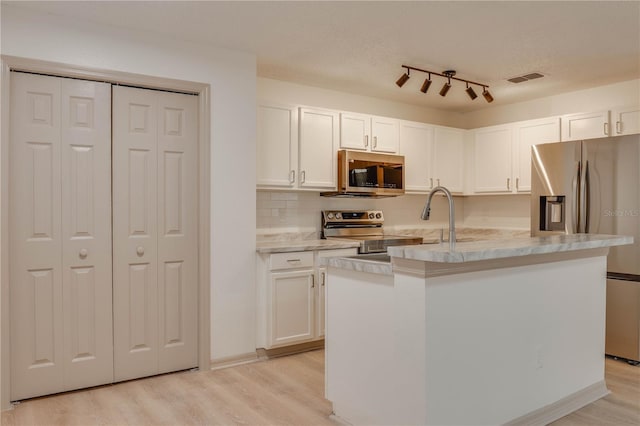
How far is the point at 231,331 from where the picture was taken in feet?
11.9

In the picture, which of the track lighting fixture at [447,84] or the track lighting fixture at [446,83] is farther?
the track lighting fixture at [447,84]

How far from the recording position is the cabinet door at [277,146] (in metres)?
4.02

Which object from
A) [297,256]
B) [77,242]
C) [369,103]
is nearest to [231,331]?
[297,256]

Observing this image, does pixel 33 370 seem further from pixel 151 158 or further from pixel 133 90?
pixel 133 90

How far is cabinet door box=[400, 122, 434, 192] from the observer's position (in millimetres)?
4984

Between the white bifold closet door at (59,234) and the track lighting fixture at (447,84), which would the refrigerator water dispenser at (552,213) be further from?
the white bifold closet door at (59,234)

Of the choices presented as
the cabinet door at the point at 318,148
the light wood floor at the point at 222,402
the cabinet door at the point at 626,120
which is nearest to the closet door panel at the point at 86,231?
the light wood floor at the point at 222,402

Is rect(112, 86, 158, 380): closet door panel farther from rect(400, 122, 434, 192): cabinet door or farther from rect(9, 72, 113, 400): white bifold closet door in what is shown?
rect(400, 122, 434, 192): cabinet door

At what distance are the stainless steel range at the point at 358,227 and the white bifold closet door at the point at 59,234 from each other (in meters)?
2.15

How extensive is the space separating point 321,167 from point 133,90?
5.71 feet

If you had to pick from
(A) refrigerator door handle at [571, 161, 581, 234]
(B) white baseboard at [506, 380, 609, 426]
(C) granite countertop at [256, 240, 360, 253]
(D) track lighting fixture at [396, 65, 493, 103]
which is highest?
(D) track lighting fixture at [396, 65, 493, 103]

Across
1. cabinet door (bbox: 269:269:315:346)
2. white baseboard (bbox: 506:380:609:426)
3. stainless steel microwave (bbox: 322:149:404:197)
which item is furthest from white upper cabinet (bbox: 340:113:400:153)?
white baseboard (bbox: 506:380:609:426)

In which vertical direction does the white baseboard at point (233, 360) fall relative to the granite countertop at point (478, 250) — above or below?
below

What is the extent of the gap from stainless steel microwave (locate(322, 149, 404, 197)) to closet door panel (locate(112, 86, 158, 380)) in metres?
1.75
